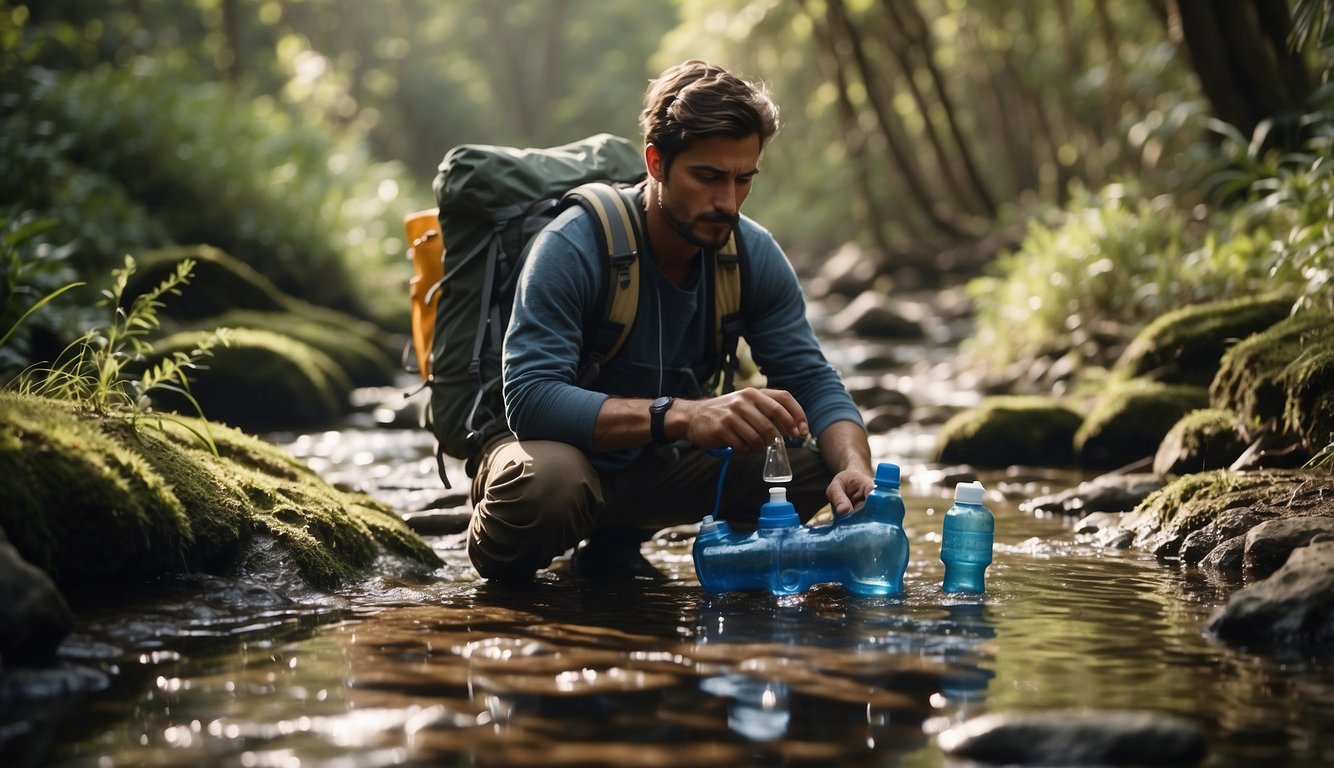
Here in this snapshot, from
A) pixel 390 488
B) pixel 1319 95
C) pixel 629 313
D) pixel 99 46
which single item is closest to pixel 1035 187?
pixel 99 46

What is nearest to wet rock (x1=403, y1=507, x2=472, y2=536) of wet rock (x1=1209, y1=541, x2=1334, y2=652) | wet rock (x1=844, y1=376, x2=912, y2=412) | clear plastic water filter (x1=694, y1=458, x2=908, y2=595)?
clear plastic water filter (x1=694, y1=458, x2=908, y2=595)

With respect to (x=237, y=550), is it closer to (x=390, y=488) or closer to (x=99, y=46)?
(x=390, y=488)

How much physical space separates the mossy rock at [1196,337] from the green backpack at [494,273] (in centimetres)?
369

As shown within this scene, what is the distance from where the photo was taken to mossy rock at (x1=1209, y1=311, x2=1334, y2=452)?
5289 mm

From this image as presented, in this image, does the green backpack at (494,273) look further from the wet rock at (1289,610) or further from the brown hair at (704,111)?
the wet rock at (1289,610)

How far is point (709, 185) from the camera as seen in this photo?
14.2 feet

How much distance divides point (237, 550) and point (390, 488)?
294 cm

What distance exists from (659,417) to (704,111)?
0.96 metres

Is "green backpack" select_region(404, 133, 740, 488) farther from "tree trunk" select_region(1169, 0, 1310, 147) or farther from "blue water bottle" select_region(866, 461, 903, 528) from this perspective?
"tree trunk" select_region(1169, 0, 1310, 147)

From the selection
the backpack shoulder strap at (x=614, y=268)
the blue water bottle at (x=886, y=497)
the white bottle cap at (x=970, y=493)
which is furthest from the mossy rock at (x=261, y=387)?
the white bottle cap at (x=970, y=493)

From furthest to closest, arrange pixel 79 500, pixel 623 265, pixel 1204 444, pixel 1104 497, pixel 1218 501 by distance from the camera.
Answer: pixel 1204 444
pixel 1104 497
pixel 1218 501
pixel 623 265
pixel 79 500

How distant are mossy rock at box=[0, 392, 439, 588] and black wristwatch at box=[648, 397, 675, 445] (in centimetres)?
Answer: 118

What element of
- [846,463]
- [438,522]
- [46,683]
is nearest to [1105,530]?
[846,463]

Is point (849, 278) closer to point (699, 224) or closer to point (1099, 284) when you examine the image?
point (1099, 284)
